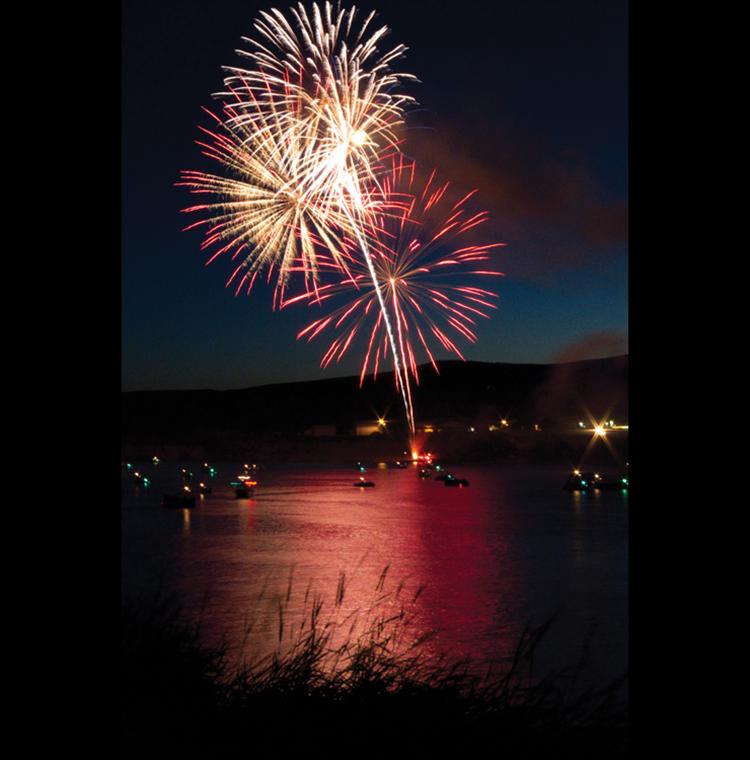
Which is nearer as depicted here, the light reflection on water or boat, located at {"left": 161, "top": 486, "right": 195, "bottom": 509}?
the light reflection on water

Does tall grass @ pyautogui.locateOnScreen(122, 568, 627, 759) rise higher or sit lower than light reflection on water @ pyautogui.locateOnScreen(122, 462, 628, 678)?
higher

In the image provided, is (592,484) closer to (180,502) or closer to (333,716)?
(180,502)

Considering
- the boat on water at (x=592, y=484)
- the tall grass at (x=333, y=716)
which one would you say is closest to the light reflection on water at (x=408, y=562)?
the tall grass at (x=333, y=716)

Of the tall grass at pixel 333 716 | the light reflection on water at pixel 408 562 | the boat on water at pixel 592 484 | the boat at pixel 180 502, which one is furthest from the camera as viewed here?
the boat on water at pixel 592 484

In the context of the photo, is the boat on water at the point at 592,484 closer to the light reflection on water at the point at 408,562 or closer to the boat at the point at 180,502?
the light reflection on water at the point at 408,562

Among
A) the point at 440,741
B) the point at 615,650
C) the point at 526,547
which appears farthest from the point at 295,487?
the point at 440,741

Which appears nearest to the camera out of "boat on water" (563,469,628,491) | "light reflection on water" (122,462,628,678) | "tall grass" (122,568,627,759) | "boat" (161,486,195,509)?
"tall grass" (122,568,627,759)

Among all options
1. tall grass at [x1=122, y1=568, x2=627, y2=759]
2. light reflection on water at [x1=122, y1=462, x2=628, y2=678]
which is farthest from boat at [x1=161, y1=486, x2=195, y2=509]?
tall grass at [x1=122, y1=568, x2=627, y2=759]

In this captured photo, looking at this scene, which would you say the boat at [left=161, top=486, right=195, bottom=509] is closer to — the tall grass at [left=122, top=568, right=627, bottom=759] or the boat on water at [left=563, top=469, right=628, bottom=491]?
the boat on water at [left=563, top=469, right=628, bottom=491]
